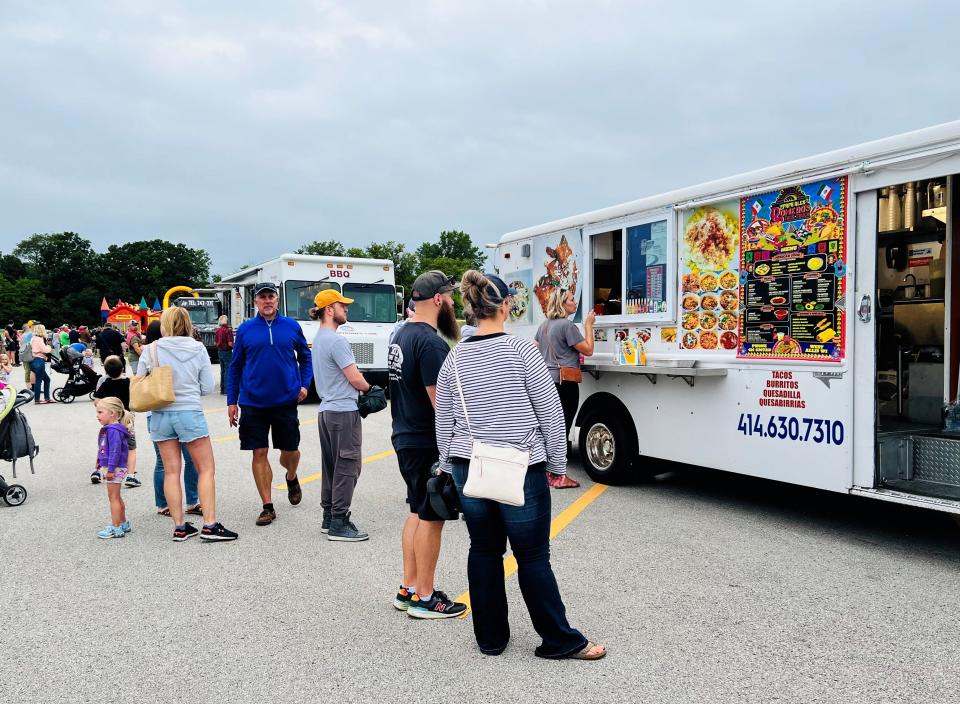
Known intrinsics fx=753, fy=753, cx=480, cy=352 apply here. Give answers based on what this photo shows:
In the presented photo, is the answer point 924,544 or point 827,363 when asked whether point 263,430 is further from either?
point 924,544

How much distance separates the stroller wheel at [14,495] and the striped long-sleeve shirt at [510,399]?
5.44m

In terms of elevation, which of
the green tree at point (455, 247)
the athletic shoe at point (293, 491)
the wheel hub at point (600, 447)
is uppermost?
the green tree at point (455, 247)

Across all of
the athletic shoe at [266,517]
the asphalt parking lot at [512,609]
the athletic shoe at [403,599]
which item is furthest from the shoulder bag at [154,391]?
the athletic shoe at [403,599]

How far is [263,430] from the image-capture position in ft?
20.3

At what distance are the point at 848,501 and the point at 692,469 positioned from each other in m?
1.79

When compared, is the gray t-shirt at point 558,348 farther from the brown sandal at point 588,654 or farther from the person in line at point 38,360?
the person in line at point 38,360

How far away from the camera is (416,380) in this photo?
4.16 metres

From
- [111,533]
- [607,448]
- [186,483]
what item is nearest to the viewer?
[111,533]

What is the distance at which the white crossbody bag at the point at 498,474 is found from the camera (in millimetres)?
3297

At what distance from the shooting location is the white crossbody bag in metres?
3.30

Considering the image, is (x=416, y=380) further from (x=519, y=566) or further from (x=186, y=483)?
(x=186, y=483)

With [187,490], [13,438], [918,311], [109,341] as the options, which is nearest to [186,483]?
[187,490]

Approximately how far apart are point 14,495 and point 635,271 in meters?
6.08

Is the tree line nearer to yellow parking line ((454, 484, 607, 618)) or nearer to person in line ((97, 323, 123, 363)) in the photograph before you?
person in line ((97, 323, 123, 363))
